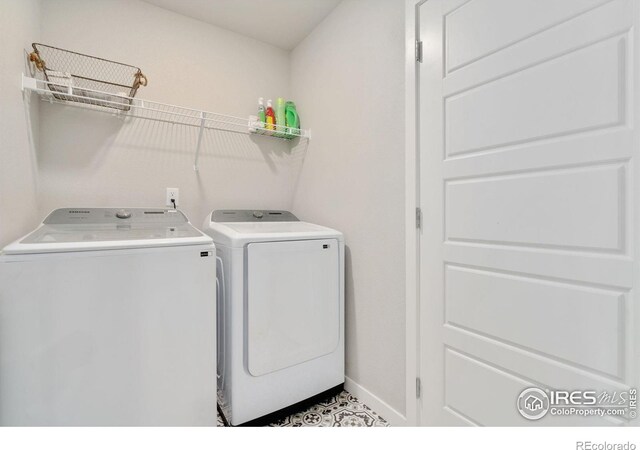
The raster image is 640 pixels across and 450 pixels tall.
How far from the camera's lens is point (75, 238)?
1.22 m

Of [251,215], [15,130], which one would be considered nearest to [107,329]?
[15,130]

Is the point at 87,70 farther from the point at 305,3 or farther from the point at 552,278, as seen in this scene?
the point at 552,278

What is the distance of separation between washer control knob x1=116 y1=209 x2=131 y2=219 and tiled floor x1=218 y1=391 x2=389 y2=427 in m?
1.28

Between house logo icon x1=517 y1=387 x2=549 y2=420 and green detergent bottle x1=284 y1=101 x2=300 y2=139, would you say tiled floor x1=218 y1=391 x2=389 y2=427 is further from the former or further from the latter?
green detergent bottle x1=284 y1=101 x2=300 y2=139

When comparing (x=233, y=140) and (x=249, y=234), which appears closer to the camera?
(x=249, y=234)

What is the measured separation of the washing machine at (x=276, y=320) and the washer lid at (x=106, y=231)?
240 millimetres

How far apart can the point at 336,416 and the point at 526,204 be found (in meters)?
1.46

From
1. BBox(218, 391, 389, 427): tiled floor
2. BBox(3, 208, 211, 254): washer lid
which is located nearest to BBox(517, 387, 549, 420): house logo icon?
BBox(218, 391, 389, 427): tiled floor

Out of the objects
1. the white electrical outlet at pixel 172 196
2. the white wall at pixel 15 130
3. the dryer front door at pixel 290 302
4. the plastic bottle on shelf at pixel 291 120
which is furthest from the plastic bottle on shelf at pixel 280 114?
the white wall at pixel 15 130

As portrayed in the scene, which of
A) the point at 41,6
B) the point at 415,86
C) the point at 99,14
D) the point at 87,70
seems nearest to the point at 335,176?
the point at 415,86

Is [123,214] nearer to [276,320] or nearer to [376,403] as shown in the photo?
[276,320]

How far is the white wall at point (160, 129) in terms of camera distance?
1.67 m

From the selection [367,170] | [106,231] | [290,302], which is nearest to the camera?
[106,231]

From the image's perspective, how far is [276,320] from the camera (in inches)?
59.9
